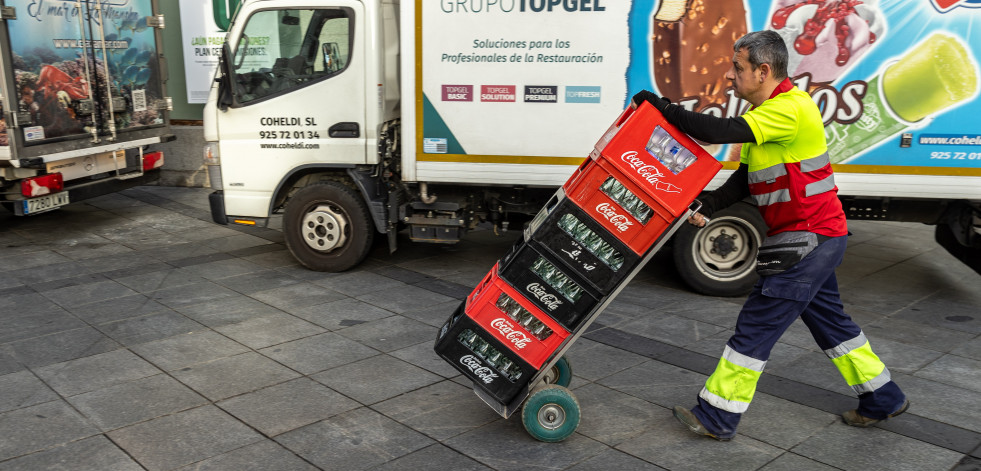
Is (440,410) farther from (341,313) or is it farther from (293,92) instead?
(293,92)

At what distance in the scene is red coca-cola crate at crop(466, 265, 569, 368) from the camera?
384 cm

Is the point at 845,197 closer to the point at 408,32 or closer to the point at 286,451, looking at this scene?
the point at 408,32

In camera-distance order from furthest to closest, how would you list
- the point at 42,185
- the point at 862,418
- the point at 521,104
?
the point at 42,185 → the point at 521,104 → the point at 862,418

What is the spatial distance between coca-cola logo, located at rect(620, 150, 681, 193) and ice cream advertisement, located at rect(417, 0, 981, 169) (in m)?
2.64

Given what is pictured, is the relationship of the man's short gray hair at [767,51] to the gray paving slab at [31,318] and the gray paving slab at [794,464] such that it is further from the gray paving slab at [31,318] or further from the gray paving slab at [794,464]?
the gray paving slab at [31,318]

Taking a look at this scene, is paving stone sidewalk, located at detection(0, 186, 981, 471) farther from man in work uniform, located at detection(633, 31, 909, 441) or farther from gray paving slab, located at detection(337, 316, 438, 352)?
man in work uniform, located at detection(633, 31, 909, 441)

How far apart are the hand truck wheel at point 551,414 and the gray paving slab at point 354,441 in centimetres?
54

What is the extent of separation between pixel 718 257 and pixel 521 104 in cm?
211

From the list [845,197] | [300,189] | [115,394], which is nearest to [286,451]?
[115,394]

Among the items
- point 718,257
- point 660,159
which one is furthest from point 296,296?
point 660,159

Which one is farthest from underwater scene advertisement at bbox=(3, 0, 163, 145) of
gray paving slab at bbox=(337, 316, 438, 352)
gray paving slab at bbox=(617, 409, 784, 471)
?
gray paving slab at bbox=(617, 409, 784, 471)

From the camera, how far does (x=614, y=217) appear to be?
3.68 m

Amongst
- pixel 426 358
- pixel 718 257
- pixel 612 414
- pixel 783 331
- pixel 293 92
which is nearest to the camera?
pixel 783 331

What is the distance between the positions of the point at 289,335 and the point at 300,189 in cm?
195
